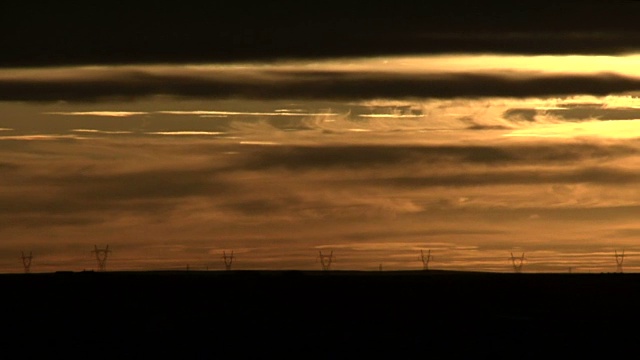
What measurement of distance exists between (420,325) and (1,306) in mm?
46603

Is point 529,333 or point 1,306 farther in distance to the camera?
point 1,306

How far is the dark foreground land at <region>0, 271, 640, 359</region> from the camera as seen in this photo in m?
119

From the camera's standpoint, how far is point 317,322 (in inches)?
5595

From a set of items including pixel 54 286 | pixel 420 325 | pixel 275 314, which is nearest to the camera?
pixel 420 325

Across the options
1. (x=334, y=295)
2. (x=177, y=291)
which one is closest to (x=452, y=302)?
(x=334, y=295)

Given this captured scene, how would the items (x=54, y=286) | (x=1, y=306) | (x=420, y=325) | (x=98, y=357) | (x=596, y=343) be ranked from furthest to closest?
(x=54, y=286)
(x=1, y=306)
(x=420, y=325)
(x=596, y=343)
(x=98, y=357)

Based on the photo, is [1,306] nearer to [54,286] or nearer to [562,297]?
[54,286]

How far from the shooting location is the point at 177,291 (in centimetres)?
18438

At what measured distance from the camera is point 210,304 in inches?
6373

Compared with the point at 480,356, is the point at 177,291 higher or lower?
higher

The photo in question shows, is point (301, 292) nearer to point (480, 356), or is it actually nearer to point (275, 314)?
point (275, 314)

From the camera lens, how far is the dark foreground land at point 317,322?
11938 centimetres

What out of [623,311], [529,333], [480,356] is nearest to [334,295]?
[623,311]

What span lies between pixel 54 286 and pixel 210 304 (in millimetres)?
42097
